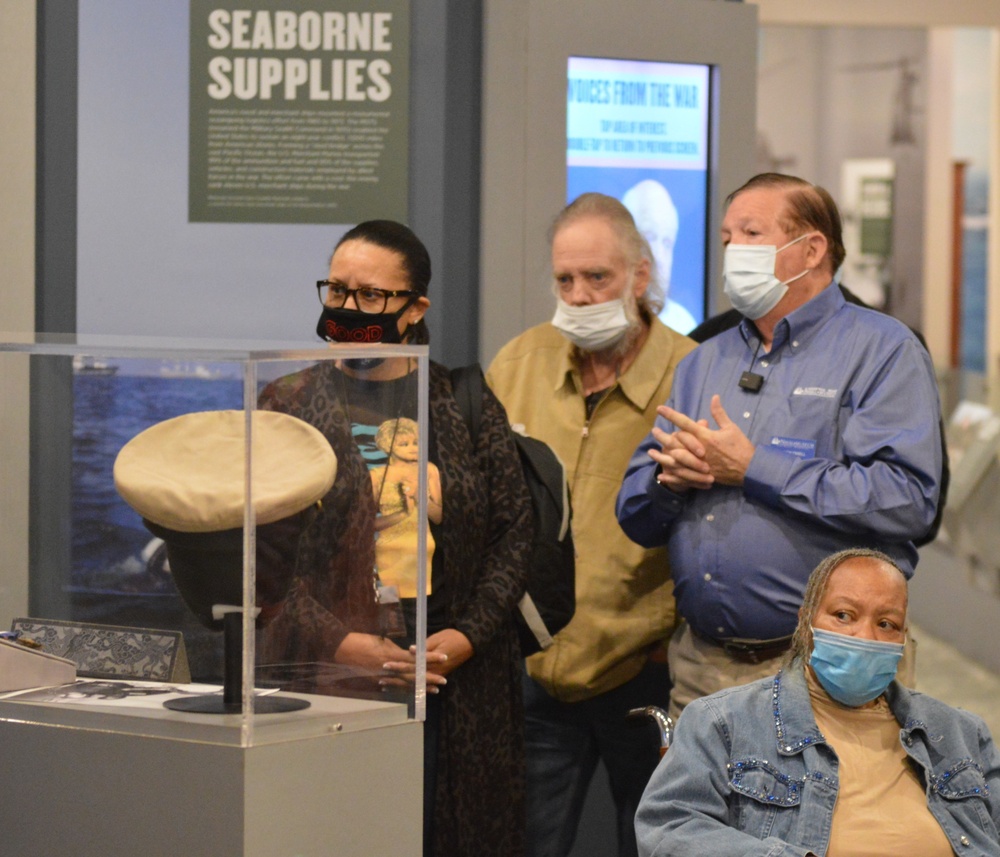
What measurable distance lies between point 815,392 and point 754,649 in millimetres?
561

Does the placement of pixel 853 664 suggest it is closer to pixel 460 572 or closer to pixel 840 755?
pixel 840 755

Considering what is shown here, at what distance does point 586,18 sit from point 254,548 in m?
2.66

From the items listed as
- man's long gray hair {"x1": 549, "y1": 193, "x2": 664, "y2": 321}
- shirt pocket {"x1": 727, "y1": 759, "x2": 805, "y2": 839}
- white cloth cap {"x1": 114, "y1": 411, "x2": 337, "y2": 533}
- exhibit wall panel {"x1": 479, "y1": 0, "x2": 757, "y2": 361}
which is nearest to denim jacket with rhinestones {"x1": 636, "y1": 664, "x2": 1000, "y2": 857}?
shirt pocket {"x1": 727, "y1": 759, "x2": 805, "y2": 839}

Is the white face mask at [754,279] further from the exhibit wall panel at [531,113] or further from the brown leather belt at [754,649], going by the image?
the exhibit wall panel at [531,113]

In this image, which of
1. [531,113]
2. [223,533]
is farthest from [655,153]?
[223,533]

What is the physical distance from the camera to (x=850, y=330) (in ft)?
10.4

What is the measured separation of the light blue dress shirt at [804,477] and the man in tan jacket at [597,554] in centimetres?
26

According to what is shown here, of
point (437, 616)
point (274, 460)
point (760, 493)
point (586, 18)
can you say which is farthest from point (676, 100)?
point (274, 460)

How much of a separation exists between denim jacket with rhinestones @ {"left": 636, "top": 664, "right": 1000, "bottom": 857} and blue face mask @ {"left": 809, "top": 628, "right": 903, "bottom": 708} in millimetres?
61

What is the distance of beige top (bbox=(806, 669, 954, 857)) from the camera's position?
7.86ft

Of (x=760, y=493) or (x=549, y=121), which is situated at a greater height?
(x=549, y=121)

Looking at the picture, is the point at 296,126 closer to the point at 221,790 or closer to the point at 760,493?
the point at 760,493

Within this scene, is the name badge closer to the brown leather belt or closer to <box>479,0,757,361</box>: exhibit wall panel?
the brown leather belt

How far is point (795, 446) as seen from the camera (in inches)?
122
